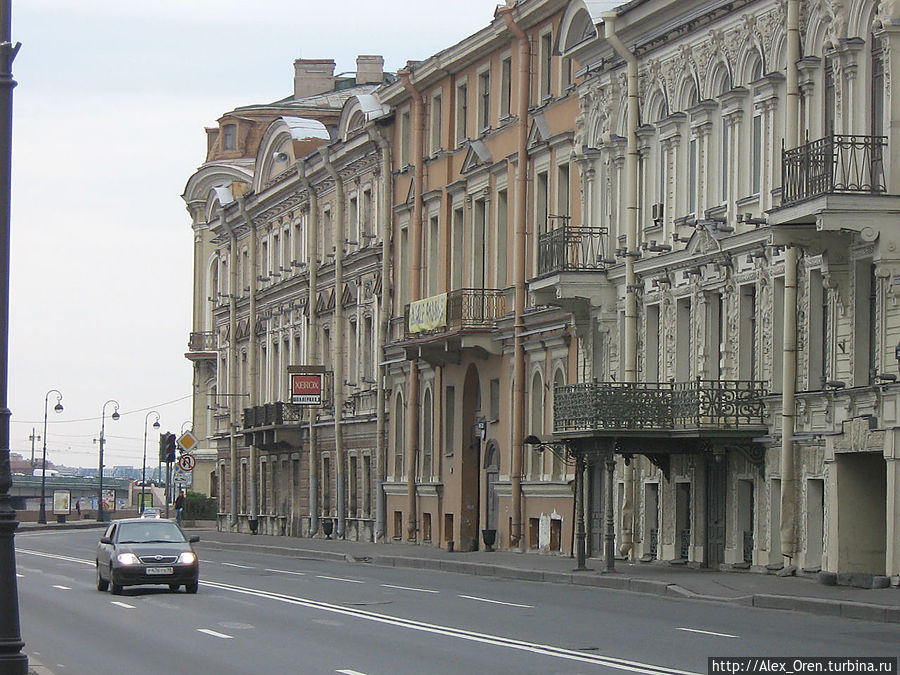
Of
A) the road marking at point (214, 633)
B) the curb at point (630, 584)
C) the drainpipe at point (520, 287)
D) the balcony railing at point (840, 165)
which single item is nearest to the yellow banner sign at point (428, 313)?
the drainpipe at point (520, 287)

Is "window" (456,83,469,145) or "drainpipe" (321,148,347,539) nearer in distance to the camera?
"window" (456,83,469,145)

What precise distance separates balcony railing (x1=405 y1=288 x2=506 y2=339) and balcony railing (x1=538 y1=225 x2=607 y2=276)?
5.65 m

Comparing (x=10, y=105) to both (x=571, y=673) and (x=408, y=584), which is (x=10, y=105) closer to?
(x=571, y=673)

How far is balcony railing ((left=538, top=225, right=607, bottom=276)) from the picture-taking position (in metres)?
38.1

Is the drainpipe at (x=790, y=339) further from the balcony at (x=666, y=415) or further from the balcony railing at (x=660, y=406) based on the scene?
the balcony railing at (x=660, y=406)

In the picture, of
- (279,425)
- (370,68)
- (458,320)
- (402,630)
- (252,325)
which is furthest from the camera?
(370,68)

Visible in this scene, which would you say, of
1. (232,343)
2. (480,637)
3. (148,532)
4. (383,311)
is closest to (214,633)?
(480,637)

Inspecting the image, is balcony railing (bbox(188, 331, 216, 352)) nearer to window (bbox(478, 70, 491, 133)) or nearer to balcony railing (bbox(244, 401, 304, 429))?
balcony railing (bbox(244, 401, 304, 429))

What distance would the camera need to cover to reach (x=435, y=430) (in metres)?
49.5

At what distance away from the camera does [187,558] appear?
29047 mm

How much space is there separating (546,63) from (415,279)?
9503mm

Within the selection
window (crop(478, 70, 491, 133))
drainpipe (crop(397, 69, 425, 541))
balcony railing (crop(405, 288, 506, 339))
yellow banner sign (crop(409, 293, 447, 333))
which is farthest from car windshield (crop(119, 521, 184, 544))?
drainpipe (crop(397, 69, 425, 541))

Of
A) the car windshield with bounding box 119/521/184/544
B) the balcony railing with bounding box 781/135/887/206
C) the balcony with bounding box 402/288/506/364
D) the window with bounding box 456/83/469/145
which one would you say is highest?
the window with bounding box 456/83/469/145

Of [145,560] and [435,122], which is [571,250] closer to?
[435,122]
